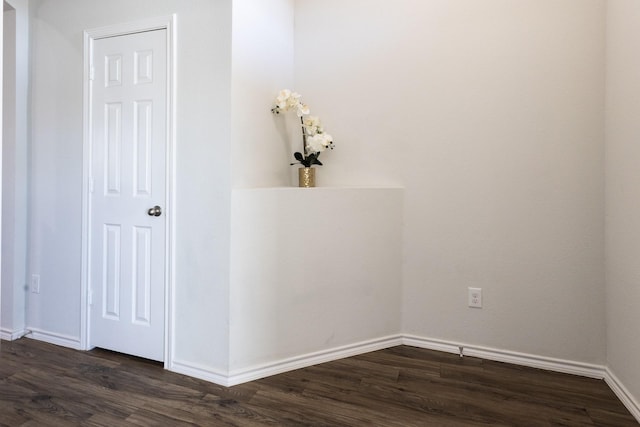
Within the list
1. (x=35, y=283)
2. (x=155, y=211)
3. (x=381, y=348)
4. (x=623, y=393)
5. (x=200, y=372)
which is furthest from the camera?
(x=35, y=283)

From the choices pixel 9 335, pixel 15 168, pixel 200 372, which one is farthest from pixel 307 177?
pixel 9 335

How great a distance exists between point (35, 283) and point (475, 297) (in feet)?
9.87

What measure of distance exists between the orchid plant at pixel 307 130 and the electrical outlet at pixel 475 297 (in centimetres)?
130

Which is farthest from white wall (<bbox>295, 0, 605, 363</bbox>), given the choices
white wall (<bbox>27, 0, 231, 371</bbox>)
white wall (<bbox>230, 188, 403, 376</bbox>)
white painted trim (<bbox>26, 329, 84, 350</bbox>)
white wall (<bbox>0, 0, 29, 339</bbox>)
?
white painted trim (<bbox>26, 329, 84, 350</bbox>)

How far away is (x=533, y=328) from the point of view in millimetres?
2389

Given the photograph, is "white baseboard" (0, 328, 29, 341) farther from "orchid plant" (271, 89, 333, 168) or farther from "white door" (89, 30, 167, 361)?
"orchid plant" (271, 89, 333, 168)

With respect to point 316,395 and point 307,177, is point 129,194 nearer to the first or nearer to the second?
point 307,177

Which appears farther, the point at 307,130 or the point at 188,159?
the point at 307,130

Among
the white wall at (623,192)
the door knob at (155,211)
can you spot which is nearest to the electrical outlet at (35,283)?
the door knob at (155,211)

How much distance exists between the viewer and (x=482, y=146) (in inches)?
97.4

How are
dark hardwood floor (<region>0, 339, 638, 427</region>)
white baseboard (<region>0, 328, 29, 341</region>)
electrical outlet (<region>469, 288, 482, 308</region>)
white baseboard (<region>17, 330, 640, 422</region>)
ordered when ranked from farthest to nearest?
1. white baseboard (<region>0, 328, 29, 341</region>)
2. electrical outlet (<region>469, 288, 482, 308</region>)
3. white baseboard (<region>17, 330, 640, 422</region>)
4. dark hardwood floor (<region>0, 339, 638, 427</region>)

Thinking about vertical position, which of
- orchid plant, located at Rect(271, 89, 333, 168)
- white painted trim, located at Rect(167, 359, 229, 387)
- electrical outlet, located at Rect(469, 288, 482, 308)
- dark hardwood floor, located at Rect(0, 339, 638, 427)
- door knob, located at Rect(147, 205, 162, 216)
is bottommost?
dark hardwood floor, located at Rect(0, 339, 638, 427)

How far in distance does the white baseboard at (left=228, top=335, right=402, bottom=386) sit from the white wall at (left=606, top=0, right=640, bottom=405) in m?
1.24

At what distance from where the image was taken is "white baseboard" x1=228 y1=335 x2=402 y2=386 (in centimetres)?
219
